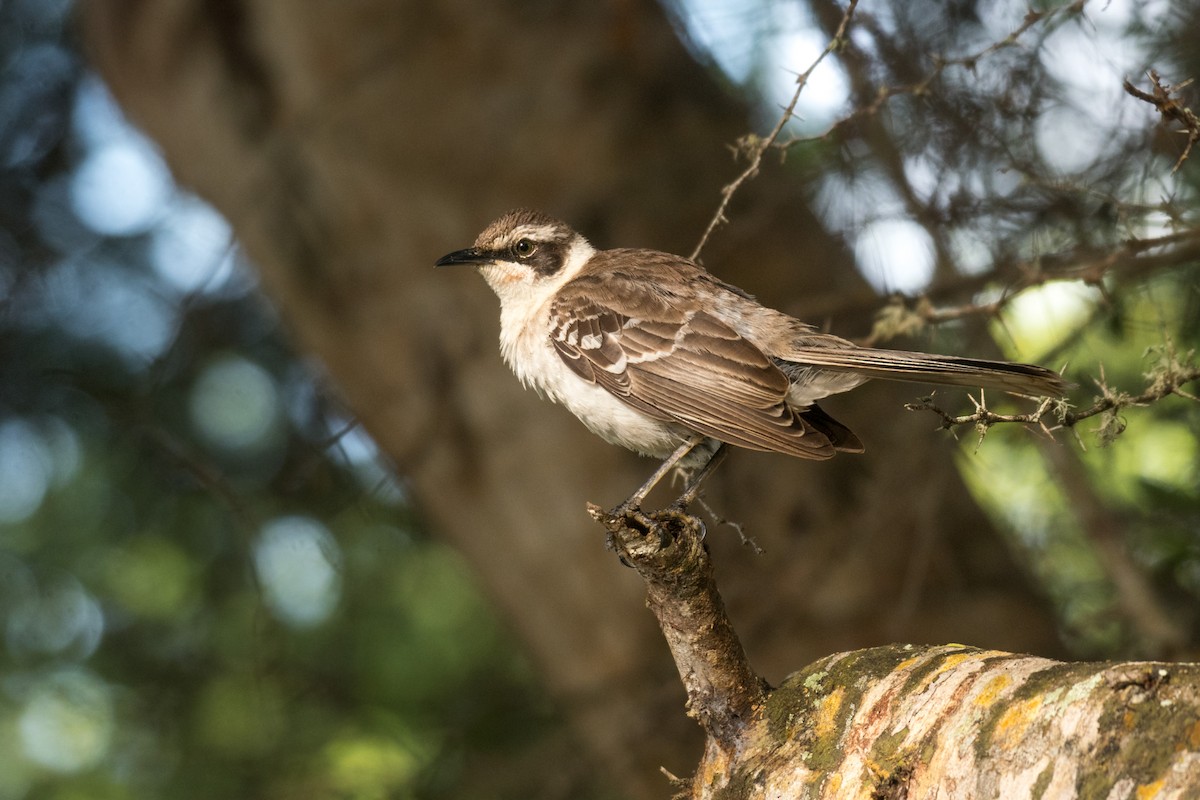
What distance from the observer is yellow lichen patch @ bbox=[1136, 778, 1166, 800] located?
1929 mm

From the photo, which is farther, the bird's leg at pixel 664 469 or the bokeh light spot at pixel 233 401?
the bokeh light spot at pixel 233 401

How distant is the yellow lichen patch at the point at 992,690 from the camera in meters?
2.37

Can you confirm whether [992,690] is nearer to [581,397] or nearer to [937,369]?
[937,369]

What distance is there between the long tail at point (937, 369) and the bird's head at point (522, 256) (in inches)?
47.9

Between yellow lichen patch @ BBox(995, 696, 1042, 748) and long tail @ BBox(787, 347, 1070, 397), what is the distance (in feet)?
3.23

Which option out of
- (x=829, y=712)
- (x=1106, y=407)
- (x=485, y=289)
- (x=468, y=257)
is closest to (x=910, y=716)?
(x=829, y=712)

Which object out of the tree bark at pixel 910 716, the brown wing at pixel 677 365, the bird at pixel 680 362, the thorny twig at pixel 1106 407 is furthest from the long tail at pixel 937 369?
the tree bark at pixel 910 716

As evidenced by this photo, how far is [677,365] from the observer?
386cm

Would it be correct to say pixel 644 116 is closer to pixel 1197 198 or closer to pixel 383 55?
pixel 383 55

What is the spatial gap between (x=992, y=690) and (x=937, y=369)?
111 centimetres

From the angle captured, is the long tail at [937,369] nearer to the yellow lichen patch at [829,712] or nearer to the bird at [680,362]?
the bird at [680,362]

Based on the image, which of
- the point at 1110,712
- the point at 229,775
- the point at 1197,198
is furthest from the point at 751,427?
the point at 229,775

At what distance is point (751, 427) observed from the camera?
346 centimetres

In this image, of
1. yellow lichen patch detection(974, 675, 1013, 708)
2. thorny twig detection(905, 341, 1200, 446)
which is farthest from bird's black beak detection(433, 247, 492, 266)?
yellow lichen patch detection(974, 675, 1013, 708)
